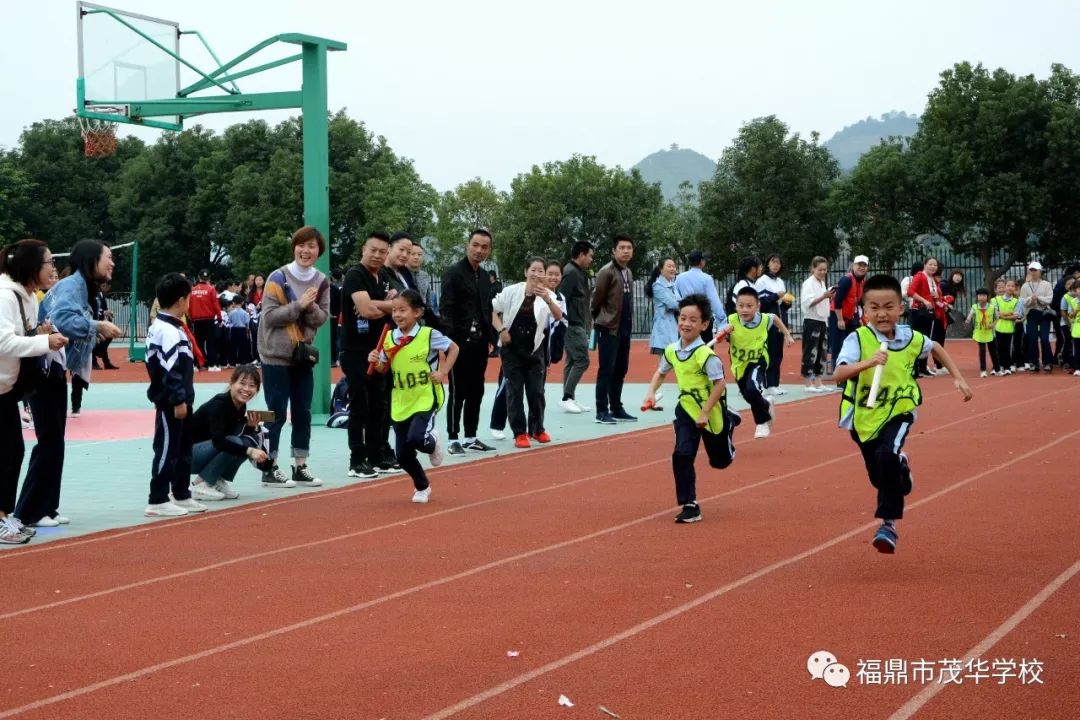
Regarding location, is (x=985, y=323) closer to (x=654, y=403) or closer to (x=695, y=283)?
(x=695, y=283)

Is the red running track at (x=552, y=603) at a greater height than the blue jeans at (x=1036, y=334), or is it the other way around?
the blue jeans at (x=1036, y=334)

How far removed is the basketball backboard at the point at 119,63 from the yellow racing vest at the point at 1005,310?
13.0 m

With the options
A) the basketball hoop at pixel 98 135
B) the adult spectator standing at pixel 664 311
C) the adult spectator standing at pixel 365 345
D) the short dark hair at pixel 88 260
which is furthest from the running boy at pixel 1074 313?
the short dark hair at pixel 88 260


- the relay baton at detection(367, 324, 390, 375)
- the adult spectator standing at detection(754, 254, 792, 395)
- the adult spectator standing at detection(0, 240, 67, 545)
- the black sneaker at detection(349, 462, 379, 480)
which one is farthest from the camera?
the adult spectator standing at detection(754, 254, 792, 395)

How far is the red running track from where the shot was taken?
511cm

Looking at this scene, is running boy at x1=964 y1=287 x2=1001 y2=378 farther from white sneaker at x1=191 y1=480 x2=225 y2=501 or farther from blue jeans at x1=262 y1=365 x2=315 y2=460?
white sneaker at x1=191 y1=480 x2=225 y2=501

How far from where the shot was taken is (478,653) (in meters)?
5.73

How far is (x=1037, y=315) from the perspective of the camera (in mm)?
23344

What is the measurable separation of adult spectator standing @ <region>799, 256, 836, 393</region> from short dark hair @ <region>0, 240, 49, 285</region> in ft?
43.6

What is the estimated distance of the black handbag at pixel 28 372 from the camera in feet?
28.0

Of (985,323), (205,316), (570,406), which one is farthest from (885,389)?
(205,316)

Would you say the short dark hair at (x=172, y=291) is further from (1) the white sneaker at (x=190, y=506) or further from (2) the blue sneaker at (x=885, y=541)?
(2) the blue sneaker at (x=885, y=541)

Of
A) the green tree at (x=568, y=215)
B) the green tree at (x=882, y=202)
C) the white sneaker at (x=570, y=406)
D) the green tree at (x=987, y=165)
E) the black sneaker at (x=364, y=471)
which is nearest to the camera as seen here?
the black sneaker at (x=364, y=471)

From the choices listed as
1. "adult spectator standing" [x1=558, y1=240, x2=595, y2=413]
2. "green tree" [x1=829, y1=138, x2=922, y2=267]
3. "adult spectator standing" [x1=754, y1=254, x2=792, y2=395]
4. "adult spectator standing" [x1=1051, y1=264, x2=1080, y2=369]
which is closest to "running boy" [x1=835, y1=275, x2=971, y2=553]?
"adult spectator standing" [x1=558, y1=240, x2=595, y2=413]
